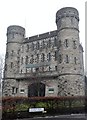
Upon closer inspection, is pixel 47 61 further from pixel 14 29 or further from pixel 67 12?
pixel 14 29

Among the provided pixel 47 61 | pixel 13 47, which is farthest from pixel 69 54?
pixel 13 47

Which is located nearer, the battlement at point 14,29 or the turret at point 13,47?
the turret at point 13,47

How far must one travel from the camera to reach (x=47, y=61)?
34.0 meters

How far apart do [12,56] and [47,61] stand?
725 centimetres

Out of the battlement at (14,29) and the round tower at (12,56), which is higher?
the battlement at (14,29)

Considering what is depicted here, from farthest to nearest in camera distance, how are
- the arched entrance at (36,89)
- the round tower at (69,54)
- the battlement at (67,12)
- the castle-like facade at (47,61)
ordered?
1. the arched entrance at (36,89)
2. the battlement at (67,12)
3. the castle-like facade at (47,61)
4. the round tower at (69,54)

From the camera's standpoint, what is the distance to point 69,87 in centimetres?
2958

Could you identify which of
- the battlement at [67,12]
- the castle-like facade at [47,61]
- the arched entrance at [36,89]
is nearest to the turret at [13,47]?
the castle-like facade at [47,61]

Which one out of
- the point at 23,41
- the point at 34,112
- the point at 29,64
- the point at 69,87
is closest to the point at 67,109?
the point at 34,112

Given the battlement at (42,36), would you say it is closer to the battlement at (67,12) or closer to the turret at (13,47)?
the turret at (13,47)

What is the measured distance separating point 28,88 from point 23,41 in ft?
30.9

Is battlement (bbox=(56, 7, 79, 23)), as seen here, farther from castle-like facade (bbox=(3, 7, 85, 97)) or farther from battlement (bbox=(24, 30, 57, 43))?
battlement (bbox=(24, 30, 57, 43))

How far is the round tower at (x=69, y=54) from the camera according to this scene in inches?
1178

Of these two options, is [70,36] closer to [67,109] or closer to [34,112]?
[67,109]
